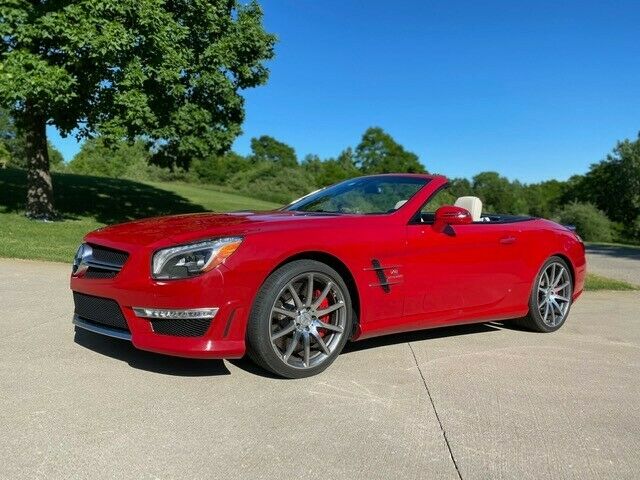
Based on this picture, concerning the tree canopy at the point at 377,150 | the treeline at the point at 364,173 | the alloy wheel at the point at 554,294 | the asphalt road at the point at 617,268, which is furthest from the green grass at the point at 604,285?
the tree canopy at the point at 377,150

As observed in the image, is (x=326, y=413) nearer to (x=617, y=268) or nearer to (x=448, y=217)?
(x=448, y=217)

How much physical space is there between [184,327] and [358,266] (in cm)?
133

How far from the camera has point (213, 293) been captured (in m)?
3.77

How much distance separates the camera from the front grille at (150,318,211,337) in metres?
3.80

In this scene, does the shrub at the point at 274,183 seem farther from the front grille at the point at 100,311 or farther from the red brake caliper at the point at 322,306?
the red brake caliper at the point at 322,306

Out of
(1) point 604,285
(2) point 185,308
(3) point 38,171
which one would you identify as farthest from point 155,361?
(3) point 38,171

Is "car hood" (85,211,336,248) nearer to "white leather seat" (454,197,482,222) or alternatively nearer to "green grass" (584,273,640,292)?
"white leather seat" (454,197,482,222)

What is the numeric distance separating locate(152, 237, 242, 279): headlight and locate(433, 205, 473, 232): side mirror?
1.82 metres

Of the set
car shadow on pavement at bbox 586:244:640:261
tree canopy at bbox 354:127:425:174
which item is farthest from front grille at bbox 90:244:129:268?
tree canopy at bbox 354:127:425:174

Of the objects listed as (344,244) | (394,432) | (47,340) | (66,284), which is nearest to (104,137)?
(66,284)

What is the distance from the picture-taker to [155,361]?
4398mm

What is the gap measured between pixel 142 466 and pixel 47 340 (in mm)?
2536

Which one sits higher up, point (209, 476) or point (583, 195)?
point (583, 195)

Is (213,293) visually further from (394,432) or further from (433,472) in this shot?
(433,472)
